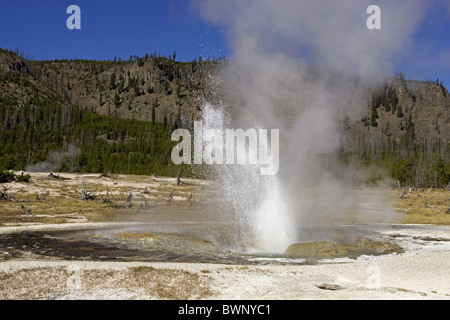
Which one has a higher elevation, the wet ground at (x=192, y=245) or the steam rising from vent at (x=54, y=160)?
the steam rising from vent at (x=54, y=160)

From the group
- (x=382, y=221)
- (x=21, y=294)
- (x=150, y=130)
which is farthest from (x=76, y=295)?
(x=150, y=130)

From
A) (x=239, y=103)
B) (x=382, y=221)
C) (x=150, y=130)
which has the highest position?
(x=150, y=130)

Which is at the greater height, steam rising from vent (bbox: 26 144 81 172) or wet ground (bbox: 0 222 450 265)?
steam rising from vent (bbox: 26 144 81 172)

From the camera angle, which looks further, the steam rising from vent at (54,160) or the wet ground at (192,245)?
the steam rising from vent at (54,160)

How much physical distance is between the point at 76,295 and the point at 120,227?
49.6 ft

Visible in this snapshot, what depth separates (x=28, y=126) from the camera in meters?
147

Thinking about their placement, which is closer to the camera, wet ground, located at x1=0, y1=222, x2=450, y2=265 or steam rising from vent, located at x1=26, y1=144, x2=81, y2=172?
wet ground, located at x1=0, y1=222, x2=450, y2=265

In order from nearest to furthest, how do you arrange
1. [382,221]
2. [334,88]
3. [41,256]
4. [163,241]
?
[41,256]
[334,88]
[163,241]
[382,221]

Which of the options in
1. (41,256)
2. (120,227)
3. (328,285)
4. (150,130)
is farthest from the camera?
(150,130)

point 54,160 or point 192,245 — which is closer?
point 192,245

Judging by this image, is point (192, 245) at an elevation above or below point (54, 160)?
below
